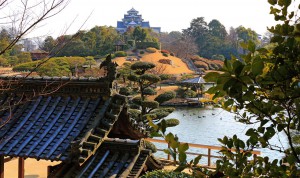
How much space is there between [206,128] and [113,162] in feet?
59.3

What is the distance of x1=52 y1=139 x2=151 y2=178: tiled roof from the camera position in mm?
5050

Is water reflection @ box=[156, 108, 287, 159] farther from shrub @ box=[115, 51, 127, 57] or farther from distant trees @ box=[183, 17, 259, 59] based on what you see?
distant trees @ box=[183, 17, 259, 59]

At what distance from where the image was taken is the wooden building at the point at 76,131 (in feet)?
16.7

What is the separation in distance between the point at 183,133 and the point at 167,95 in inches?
224

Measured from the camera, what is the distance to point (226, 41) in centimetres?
6850

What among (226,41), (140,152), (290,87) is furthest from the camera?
(226,41)

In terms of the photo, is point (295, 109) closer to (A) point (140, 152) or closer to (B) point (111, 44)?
(A) point (140, 152)

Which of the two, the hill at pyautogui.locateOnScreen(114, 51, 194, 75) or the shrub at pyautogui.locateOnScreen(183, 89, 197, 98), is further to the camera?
the hill at pyautogui.locateOnScreen(114, 51, 194, 75)

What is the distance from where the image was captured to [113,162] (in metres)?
5.22

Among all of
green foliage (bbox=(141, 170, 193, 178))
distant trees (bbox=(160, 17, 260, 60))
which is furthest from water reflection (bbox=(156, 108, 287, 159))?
distant trees (bbox=(160, 17, 260, 60))

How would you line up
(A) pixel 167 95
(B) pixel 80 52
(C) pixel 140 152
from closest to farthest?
(C) pixel 140 152 → (A) pixel 167 95 → (B) pixel 80 52

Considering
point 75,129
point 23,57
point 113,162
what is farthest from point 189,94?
point 113,162

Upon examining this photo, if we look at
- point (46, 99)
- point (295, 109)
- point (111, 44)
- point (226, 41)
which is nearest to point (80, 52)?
point (111, 44)

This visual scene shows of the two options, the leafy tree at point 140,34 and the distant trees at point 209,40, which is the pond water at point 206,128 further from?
the distant trees at point 209,40
